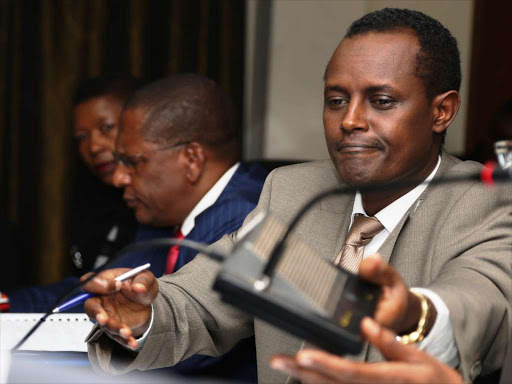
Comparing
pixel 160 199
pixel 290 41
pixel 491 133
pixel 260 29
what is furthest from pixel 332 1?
pixel 160 199

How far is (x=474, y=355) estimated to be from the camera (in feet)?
3.28

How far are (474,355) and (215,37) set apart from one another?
2.16m

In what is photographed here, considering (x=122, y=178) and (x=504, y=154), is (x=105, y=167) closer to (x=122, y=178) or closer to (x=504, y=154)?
(x=122, y=178)

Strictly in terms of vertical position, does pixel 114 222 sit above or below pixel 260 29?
below

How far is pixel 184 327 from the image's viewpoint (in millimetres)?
1273

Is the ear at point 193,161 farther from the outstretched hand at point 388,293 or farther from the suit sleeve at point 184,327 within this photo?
the outstretched hand at point 388,293

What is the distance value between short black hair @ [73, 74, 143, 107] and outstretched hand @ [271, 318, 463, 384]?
2.04 m

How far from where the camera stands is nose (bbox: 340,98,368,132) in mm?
1260

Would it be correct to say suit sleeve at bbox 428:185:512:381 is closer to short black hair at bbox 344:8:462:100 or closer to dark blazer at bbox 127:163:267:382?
short black hair at bbox 344:8:462:100

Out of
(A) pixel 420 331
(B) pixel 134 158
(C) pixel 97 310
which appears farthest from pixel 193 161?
(A) pixel 420 331

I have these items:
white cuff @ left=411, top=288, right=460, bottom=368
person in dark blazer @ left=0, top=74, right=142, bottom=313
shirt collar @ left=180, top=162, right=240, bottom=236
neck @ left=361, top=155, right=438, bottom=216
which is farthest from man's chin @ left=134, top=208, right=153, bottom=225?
white cuff @ left=411, top=288, right=460, bottom=368

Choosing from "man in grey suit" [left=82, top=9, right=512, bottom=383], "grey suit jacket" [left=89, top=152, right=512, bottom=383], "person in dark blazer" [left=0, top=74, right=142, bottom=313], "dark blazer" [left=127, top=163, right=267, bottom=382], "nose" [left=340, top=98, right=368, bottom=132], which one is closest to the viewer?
"grey suit jacket" [left=89, top=152, right=512, bottom=383]

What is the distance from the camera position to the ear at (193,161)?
205cm

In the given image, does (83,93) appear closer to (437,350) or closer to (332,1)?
(332,1)
